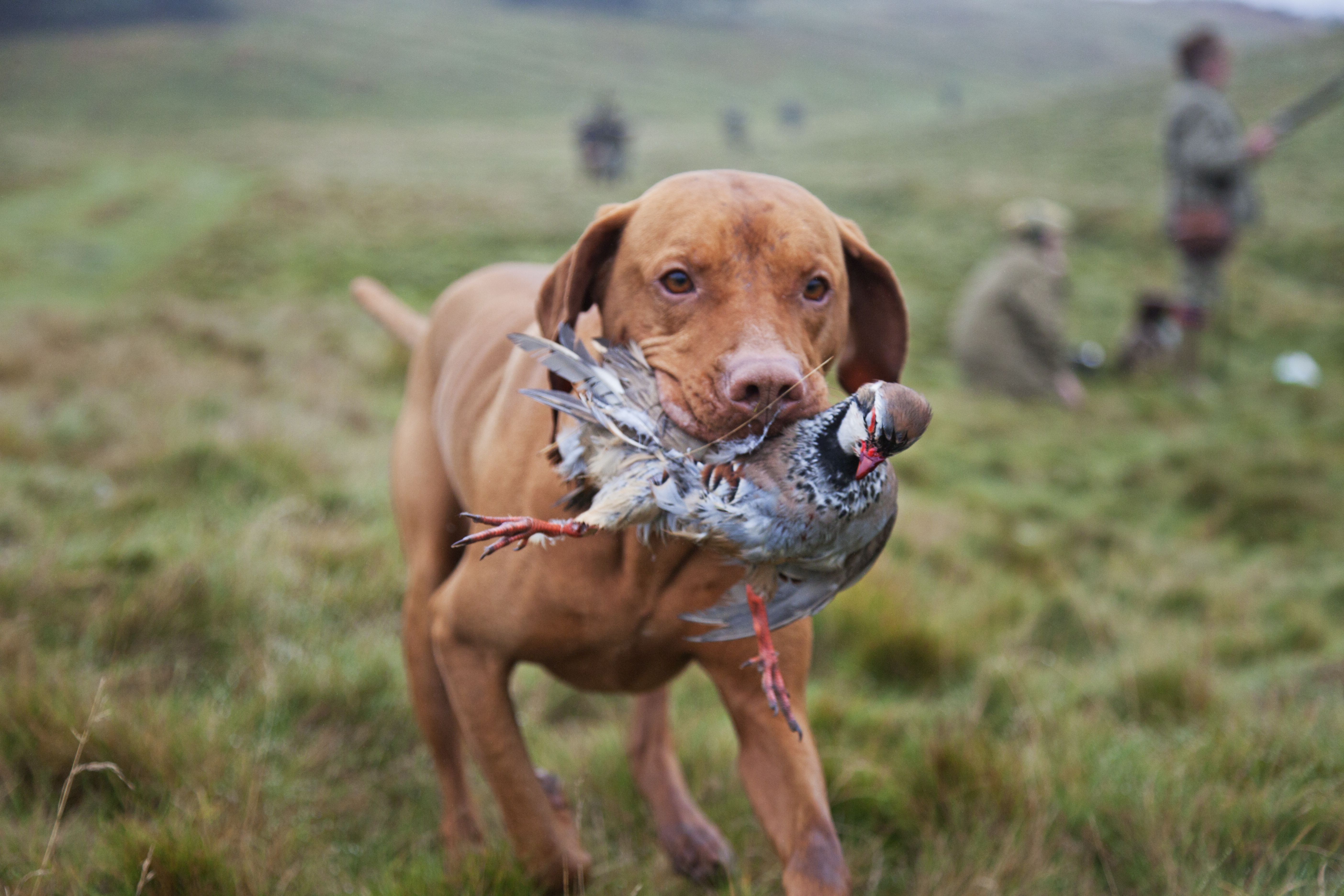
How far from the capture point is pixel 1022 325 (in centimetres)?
822

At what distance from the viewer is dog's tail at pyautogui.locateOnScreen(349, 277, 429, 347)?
3.45 metres

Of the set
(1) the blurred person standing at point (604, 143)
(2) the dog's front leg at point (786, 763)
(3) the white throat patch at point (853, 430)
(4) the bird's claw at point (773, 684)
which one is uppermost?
(3) the white throat patch at point (853, 430)

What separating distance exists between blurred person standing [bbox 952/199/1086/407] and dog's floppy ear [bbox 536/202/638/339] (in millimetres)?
6919

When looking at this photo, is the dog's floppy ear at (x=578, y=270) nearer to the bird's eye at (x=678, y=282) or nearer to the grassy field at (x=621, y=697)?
the bird's eye at (x=678, y=282)

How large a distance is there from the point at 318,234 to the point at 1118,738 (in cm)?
1313

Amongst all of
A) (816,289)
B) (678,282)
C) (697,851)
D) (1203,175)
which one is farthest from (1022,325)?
(678,282)

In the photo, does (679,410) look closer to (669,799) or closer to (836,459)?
(836,459)

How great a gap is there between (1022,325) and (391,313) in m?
6.14

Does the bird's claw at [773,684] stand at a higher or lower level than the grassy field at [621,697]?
higher

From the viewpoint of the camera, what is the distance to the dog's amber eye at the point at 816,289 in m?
1.73

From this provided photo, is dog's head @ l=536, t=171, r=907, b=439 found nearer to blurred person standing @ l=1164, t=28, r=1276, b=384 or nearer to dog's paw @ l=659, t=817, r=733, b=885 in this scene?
dog's paw @ l=659, t=817, r=733, b=885

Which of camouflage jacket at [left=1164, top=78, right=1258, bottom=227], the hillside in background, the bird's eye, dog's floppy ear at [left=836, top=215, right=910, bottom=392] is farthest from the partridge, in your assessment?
the hillside in background

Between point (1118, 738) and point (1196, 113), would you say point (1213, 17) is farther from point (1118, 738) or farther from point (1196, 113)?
point (1118, 738)

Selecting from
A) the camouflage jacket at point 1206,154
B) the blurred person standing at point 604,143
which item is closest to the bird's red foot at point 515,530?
the camouflage jacket at point 1206,154
